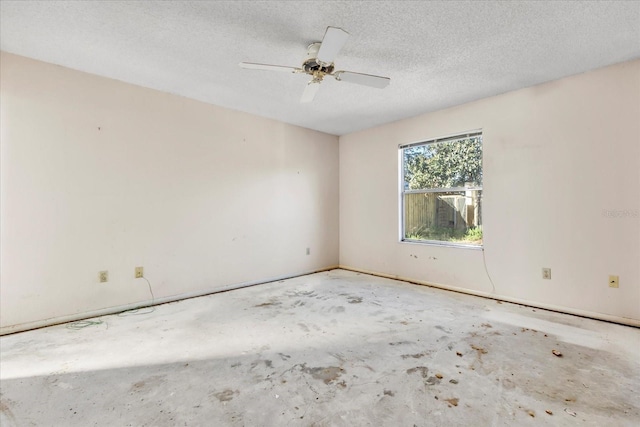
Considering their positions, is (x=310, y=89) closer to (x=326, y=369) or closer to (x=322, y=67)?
(x=322, y=67)

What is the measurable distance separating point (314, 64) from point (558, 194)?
2.67 m

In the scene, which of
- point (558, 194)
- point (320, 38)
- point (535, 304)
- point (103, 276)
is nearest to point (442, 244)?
point (535, 304)

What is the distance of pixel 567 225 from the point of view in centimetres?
288

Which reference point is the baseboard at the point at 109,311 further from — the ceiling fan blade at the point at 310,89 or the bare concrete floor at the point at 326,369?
the ceiling fan blade at the point at 310,89

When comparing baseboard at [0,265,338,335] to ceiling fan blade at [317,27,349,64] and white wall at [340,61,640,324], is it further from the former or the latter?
ceiling fan blade at [317,27,349,64]

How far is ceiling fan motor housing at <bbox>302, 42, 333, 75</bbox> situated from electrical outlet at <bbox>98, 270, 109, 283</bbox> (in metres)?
2.67

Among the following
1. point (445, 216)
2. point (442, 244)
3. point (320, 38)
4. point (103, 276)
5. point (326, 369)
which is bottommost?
point (326, 369)

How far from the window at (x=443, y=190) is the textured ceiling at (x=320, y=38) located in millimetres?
799

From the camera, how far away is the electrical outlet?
2.87 meters

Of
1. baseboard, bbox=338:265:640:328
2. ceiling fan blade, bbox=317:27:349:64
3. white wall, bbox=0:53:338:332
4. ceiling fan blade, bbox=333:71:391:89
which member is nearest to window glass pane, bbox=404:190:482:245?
baseboard, bbox=338:265:640:328

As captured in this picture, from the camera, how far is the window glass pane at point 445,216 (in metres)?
3.63

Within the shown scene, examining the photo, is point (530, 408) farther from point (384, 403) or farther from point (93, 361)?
point (93, 361)

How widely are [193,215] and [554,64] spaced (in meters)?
3.91

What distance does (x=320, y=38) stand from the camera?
2219 millimetres
